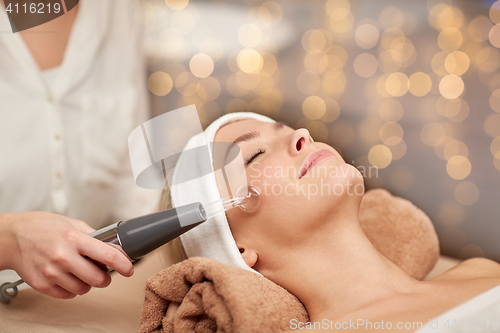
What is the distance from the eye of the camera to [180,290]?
68 centimetres

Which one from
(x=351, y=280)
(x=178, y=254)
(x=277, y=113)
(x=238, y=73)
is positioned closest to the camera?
(x=351, y=280)

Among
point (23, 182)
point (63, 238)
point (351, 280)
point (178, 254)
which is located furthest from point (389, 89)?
point (23, 182)

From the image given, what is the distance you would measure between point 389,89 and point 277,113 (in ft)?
1.30

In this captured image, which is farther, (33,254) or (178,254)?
(178,254)

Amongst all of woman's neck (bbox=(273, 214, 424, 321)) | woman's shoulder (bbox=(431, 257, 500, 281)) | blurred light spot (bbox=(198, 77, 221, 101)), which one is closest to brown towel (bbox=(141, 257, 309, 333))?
woman's neck (bbox=(273, 214, 424, 321))

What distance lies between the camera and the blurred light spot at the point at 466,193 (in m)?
1.10

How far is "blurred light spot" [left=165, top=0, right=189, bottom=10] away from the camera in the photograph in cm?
147

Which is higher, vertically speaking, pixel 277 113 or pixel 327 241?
pixel 277 113

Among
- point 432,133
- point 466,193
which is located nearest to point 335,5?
point 432,133

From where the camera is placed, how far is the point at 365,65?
1.19 meters

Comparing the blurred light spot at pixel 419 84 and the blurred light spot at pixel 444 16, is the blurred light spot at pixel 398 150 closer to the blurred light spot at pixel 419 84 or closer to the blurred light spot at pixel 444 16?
the blurred light spot at pixel 419 84

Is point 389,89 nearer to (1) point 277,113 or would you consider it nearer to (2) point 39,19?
(1) point 277,113

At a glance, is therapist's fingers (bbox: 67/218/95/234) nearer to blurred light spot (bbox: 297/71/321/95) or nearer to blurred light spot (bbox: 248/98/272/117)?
blurred light spot (bbox: 248/98/272/117)

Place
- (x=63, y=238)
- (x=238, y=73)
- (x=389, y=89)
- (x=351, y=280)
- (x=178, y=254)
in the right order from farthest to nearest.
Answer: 1. (x=238, y=73)
2. (x=389, y=89)
3. (x=178, y=254)
4. (x=351, y=280)
5. (x=63, y=238)
